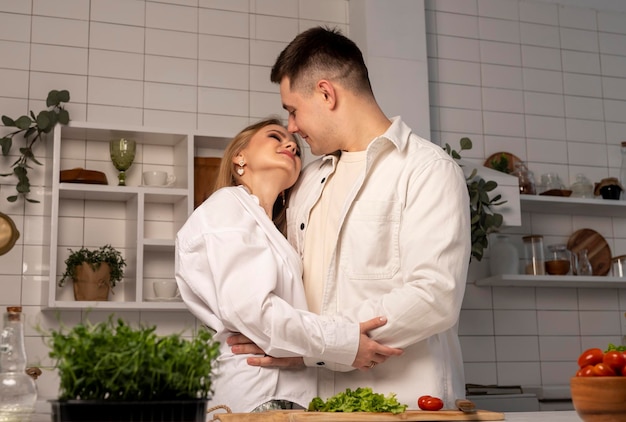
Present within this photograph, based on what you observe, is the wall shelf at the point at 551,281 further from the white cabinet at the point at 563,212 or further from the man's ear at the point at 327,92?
the man's ear at the point at 327,92

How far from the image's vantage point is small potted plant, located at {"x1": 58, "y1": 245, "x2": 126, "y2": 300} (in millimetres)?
3988

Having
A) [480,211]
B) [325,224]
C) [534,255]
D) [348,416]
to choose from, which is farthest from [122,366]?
[534,255]

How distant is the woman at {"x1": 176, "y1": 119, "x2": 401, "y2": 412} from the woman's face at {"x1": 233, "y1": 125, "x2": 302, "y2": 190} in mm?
115

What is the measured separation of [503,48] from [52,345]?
466cm

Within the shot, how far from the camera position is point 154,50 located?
456 cm

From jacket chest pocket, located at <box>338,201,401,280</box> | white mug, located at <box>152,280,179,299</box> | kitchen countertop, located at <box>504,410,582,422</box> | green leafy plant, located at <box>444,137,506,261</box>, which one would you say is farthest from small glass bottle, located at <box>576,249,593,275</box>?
kitchen countertop, located at <box>504,410,582,422</box>

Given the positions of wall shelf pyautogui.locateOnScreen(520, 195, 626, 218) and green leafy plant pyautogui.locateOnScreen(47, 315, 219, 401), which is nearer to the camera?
green leafy plant pyautogui.locateOnScreen(47, 315, 219, 401)

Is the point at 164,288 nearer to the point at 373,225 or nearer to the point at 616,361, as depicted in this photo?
the point at 373,225

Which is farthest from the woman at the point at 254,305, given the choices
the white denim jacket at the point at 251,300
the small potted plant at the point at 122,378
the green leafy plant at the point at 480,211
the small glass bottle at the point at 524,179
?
the small glass bottle at the point at 524,179

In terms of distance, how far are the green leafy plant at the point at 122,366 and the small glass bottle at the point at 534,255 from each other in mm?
4004

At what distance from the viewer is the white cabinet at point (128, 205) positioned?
409 cm

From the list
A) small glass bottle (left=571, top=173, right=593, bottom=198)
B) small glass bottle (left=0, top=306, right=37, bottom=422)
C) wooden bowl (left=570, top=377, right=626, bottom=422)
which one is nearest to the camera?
small glass bottle (left=0, top=306, right=37, bottom=422)

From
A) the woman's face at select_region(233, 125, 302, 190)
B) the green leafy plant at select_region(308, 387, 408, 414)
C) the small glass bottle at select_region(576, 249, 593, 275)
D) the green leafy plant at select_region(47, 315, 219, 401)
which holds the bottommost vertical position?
the green leafy plant at select_region(308, 387, 408, 414)

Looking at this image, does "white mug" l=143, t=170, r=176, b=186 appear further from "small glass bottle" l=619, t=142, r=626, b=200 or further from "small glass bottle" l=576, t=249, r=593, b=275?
"small glass bottle" l=619, t=142, r=626, b=200
